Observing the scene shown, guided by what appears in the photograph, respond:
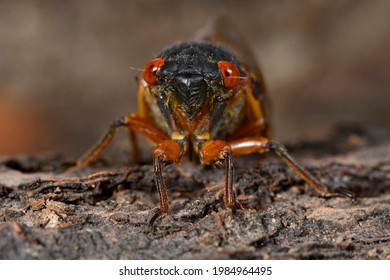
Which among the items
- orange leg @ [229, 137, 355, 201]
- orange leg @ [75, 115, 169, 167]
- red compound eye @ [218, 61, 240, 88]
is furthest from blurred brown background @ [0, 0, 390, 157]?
red compound eye @ [218, 61, 240, 88]

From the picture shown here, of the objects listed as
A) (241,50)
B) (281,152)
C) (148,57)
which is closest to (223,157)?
(281,152)

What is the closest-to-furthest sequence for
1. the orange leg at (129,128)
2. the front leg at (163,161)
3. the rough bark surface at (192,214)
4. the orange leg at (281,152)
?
the rough bark surface at (192,214) → the front leg at (163,161) → the orange leg at (281,152) → the orange leg at (129,128)

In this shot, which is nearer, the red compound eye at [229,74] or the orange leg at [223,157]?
the orange leg at [223,157]

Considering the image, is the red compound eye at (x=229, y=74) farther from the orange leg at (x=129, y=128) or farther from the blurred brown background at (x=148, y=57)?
the blurred brown background at (x=148, y=57)

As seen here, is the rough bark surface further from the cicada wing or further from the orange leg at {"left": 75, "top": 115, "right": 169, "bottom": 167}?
the cicada wing

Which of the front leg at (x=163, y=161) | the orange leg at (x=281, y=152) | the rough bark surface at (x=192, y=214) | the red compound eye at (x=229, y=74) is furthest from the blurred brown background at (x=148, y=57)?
the red compound eye at (x=229, y=74)
